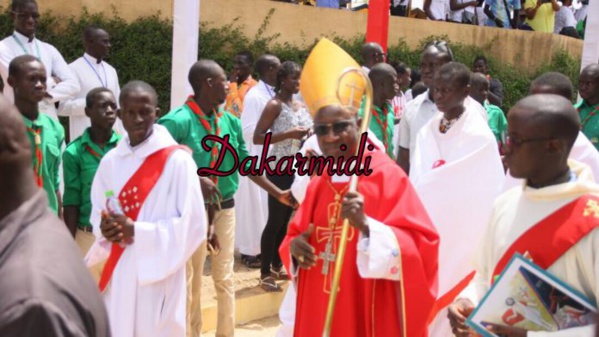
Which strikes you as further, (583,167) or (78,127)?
(78,127)

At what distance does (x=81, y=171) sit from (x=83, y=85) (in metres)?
2.60

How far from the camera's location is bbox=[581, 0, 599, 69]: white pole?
376 inches

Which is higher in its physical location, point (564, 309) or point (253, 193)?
point (564, 309)

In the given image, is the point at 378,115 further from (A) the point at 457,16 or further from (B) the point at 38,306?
(A) the point at 457,16

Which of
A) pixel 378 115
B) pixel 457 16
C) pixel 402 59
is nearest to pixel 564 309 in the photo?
pixel 378 115

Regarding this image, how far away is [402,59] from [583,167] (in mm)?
11722

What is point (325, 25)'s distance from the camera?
13789mm

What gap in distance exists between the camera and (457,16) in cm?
1667

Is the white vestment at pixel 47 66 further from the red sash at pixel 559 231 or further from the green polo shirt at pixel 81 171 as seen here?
the red sash at pixel 559 231

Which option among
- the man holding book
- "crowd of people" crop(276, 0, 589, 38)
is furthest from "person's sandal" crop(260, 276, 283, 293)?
"crowd of people" crop(276, 0, 589, 38)

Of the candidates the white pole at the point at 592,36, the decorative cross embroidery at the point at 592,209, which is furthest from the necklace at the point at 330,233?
the white pole at the point at 592,36

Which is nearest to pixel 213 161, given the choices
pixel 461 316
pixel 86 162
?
pixel 86 162

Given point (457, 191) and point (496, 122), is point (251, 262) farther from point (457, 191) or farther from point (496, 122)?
point (457, 191)

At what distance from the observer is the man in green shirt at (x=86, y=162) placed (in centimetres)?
546
